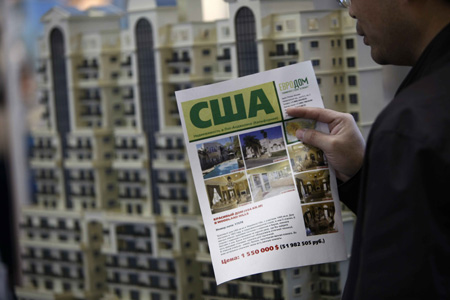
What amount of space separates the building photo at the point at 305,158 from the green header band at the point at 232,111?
0.13 ft

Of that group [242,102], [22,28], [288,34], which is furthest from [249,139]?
[22,28]

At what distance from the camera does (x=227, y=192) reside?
31.2 inches

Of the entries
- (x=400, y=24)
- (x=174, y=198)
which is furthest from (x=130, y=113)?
(x=400, y=24)

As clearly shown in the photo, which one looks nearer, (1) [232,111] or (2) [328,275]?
(1) [232,111]

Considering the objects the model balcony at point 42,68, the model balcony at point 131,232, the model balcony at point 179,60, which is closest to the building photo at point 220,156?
the model balcony at point 179,60

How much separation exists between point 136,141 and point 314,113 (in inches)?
47.2

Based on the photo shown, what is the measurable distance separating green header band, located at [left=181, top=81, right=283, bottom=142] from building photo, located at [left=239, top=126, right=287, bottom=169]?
0.01 meters

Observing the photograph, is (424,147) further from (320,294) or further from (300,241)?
(320,294)

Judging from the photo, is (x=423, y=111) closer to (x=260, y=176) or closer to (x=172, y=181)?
(x=260, y=176)

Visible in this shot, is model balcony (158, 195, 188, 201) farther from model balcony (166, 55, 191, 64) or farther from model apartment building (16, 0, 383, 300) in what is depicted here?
model balcony (166, 55, 191, 64)

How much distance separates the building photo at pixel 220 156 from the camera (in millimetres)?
792

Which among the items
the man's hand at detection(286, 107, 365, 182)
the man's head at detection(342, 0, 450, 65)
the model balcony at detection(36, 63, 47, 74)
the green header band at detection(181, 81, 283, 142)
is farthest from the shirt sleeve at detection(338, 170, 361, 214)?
the model balcony at detection(36, 63, 47, 74)

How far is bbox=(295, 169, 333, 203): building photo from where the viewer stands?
31.5 inches

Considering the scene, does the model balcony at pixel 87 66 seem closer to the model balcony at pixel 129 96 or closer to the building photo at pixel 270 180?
the model balcony at pixel 129 96
